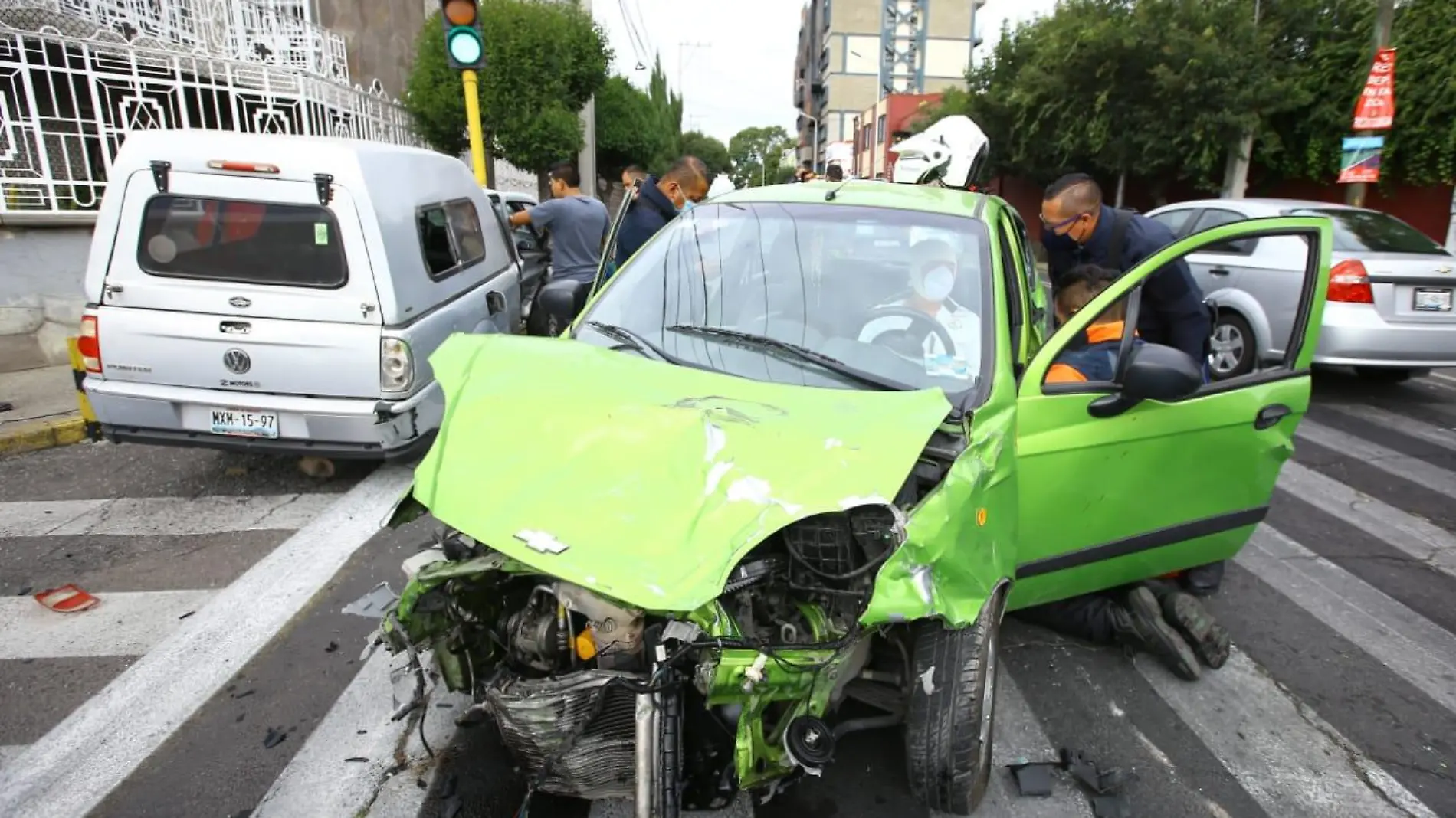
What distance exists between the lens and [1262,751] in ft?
9.75

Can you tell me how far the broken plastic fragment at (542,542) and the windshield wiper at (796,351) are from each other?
1.21m

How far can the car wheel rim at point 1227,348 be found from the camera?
7.61 meters

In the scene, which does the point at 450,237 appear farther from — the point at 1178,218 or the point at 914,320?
the point at 1178,218

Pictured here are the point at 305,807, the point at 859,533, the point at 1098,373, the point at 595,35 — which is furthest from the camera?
the point at 595,35

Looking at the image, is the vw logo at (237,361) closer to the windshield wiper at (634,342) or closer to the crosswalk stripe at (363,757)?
the crosswalk stripe at (363,757)

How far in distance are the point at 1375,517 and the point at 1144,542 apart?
2.94 meters

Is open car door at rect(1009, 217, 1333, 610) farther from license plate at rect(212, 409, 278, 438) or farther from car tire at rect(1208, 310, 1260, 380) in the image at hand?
car tire at rect(1208, 310, 1260, 380)

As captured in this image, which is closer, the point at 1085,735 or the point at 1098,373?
the point at 1085,735

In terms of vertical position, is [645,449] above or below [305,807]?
above

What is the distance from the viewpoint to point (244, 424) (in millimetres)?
4703

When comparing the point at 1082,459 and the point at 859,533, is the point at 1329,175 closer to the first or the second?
the point at 1082,459

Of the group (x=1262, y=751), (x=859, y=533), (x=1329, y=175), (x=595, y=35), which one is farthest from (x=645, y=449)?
(x=1329, y=175)

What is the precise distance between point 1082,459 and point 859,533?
3.83 ft

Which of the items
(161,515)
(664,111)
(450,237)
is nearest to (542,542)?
(161,515)
